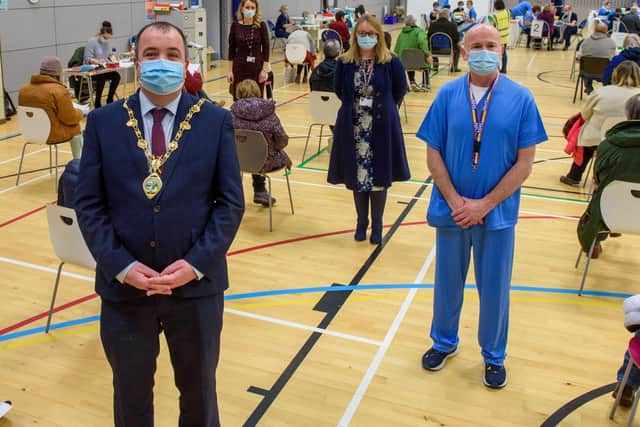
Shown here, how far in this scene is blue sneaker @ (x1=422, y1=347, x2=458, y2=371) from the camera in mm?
3688

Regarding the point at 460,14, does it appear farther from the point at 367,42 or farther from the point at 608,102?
the point at 367,42

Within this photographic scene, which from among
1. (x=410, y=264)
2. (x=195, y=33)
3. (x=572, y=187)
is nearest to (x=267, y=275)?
(x=410, y=264)

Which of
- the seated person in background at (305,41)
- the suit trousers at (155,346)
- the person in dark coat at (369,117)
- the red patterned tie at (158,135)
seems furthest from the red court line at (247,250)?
the seated person in background at (305,41)

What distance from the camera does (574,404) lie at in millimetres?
3406

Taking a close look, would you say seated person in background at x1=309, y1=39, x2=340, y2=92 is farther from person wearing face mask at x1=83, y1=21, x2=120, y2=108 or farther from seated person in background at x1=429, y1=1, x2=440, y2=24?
seated person in background at x1=429, y1=1, x2=440, y2=24

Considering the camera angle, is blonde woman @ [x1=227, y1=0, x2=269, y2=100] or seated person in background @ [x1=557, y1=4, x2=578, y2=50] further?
seated person in background @ [x1=557, y1=4, x2=578, y2=50]

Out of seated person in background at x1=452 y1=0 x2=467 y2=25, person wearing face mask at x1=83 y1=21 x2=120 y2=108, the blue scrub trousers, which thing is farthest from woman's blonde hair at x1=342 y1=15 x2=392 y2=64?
seated person in background at x1=452 y1=0 x2=467 y2=25

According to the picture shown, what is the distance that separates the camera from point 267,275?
4.86 meters

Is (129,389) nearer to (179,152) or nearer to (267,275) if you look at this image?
(179,152)

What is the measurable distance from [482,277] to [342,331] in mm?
1034

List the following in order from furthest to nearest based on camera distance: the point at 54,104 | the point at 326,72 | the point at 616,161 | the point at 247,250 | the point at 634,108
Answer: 1. the point at 326,72
2. the point at 54,104
3. the point at 247,250
4. the point at 634,108
5. the point at 616,161

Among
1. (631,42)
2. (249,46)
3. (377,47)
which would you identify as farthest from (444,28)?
(377,47)

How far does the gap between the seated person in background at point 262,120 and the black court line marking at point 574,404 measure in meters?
3.14

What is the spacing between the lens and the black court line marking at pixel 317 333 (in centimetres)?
333
